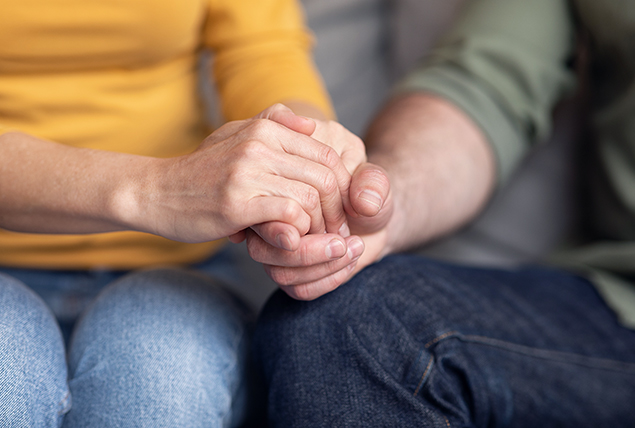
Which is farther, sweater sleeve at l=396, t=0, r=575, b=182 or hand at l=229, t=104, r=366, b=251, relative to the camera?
sweater sleeve at l=396, t=0, r=575, b=182

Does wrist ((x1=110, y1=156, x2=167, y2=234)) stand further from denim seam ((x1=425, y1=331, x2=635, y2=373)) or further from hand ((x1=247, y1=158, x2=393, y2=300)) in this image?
denim seam ((x1=425, y1=331, x2=635, y2=373))

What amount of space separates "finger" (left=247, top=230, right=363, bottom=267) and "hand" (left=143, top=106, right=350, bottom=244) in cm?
2

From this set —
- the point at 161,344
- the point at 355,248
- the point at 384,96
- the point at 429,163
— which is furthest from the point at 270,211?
the point at 384,96

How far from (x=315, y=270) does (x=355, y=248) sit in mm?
49

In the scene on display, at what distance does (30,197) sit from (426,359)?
46cm

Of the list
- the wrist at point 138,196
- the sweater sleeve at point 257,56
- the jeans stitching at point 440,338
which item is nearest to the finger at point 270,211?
the wrist at point 138,196

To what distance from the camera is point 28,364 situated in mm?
502

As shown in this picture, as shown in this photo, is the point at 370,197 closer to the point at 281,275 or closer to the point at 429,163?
the point at 281,275

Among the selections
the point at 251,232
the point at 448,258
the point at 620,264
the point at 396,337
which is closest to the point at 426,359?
the point at 396,337

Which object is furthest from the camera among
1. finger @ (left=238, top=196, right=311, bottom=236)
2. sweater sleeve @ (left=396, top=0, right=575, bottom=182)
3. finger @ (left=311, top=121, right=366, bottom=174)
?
sweater sleeve @ (left=396, top=0, right=575, bottom=182)

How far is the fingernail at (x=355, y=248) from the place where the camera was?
515 mm

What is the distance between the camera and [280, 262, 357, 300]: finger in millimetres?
526

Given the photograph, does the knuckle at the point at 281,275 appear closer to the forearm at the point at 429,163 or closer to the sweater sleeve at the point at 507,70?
the forearm at the point at 429,163

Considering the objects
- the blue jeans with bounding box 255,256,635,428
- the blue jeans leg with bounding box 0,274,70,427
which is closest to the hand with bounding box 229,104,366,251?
the blue jeans with bounding box 255,256,635,428
